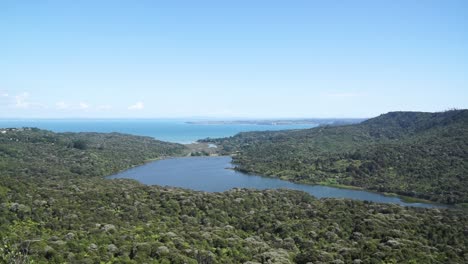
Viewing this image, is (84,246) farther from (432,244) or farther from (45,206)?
(432,244)

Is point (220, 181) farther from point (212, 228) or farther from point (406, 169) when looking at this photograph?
point (212, 228)

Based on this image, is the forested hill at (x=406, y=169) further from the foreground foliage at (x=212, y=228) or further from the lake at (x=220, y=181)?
the foreground foliage at (x=212, y=228)

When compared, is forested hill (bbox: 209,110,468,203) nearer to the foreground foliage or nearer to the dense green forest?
the foreground foliage

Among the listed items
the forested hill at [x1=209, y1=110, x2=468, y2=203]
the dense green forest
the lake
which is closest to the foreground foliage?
the dense green forest

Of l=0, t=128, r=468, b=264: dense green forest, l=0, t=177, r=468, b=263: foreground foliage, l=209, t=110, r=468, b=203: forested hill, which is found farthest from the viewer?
l=209, t=110, r=468, b=203: forested hill

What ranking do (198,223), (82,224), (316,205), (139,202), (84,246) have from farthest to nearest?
(316,205)
(139,202)
(198,223)
(82,224)
(84,246)

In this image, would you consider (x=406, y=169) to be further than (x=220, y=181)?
No

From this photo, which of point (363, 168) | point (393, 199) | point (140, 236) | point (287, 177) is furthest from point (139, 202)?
point (363, 168)

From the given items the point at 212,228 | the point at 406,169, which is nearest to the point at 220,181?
the point at 406,169
